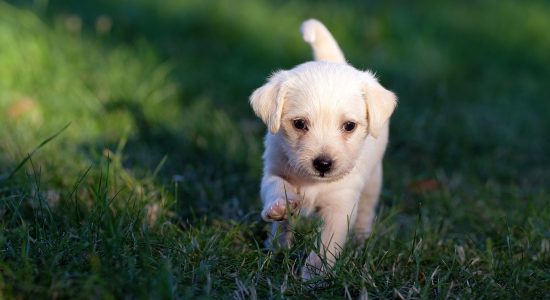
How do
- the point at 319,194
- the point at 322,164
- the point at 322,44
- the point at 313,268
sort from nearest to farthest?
the point at 313,268, the point at 322,164, the point at 319,194, the point at 322,44

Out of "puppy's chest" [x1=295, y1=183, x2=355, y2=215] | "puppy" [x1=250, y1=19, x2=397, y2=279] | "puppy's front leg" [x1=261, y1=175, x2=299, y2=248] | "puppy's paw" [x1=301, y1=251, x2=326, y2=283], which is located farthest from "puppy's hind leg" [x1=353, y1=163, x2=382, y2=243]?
"puppy's paw" [x1=301, y1=251, x2=326, y2=283]

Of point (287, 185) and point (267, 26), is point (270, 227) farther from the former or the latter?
point (267, 26)

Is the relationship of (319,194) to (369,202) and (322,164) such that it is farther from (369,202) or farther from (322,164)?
(369,202)

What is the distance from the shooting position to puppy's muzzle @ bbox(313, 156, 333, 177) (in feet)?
10.1

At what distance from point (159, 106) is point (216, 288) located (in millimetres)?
2956

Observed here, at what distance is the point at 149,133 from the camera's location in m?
4.86

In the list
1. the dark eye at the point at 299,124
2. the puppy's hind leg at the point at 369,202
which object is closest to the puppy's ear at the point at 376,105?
the dark eye at the point at 299,124

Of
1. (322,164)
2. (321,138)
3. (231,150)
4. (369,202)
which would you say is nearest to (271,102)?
(321,138)

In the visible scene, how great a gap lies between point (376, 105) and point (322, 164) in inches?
16.3

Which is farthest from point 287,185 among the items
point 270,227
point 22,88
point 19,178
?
point 22,88

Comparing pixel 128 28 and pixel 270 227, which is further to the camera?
pixel 128 28

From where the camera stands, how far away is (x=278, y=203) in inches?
118

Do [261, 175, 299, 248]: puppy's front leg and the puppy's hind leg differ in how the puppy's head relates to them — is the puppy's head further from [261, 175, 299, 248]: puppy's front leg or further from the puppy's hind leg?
the puppy's hind leg

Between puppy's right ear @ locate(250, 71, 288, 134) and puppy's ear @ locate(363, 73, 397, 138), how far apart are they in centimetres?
38
